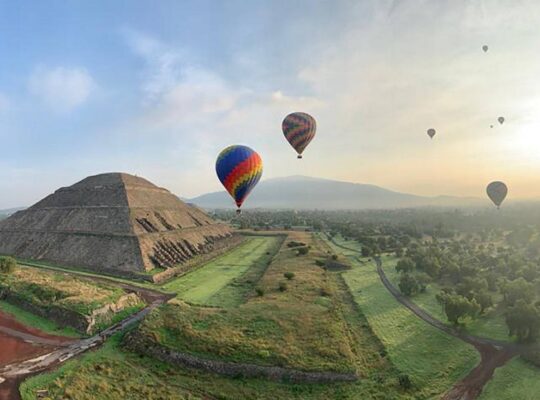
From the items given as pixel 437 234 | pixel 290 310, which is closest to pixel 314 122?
pixel 290 310

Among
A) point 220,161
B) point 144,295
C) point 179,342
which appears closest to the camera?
point 179,342

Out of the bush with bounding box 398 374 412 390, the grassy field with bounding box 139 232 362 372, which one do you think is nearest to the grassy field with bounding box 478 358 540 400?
the bush with bounding box 398 374 412 390

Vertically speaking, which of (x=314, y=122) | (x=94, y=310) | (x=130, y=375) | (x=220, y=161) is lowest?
(x=130, y=375)

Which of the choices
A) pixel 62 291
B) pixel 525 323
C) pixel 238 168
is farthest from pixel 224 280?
pixel 525 323

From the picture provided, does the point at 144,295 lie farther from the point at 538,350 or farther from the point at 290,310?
the point at 538,350

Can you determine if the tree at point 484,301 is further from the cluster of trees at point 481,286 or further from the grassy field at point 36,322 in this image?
the grassy field at point 36,322

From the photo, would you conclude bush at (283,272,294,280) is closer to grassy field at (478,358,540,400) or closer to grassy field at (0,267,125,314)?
grassy field at (0,267,125,314)

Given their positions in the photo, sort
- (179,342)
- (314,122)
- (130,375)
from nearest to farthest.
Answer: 1. (130,375)
2. (179,342)
3. (314,122)
